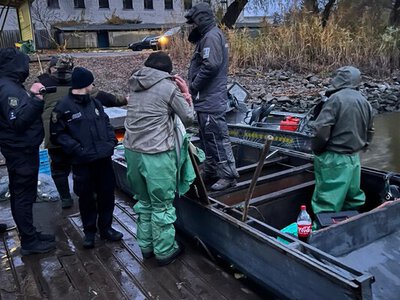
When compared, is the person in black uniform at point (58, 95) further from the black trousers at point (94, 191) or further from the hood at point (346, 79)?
the hood at point (346, 79)

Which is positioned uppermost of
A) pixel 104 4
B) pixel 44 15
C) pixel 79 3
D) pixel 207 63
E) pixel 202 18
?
pixel 79 3

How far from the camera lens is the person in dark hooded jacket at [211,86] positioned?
3.79m

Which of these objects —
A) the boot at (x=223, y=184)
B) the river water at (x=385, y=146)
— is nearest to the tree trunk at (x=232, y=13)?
the river water at (x=385, y=146)

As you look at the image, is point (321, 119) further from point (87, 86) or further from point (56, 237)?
point (56, 237)

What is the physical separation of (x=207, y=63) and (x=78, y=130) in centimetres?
127

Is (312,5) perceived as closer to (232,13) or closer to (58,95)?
(232,13)

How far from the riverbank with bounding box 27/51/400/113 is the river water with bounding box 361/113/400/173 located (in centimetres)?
100

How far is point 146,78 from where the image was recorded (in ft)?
10.5

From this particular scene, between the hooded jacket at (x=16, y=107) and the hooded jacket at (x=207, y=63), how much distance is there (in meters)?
1.40

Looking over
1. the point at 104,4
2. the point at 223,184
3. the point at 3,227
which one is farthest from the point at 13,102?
the point at 104,4

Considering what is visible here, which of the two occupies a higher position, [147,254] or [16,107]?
[16,107]

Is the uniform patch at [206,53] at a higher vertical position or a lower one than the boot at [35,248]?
higher

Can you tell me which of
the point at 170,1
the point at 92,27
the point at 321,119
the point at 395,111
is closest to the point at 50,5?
the point at 92,27

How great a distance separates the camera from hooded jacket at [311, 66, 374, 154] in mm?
3488
